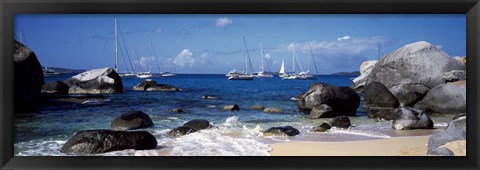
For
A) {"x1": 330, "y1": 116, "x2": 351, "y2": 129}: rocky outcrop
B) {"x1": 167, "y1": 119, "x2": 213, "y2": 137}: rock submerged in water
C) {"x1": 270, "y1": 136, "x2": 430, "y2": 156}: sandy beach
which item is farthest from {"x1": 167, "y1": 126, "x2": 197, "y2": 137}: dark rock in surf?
{"x1": 330, "y1": 116, "x2": 351, "y2": 129}: rocky outcrop

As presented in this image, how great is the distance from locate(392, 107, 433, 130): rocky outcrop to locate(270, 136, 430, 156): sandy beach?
45 cm

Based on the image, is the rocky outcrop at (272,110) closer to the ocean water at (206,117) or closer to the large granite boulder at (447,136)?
the ocean water at (206,117)

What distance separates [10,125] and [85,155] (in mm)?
616

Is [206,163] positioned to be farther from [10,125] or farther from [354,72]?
[354,72]

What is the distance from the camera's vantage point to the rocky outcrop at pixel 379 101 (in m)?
5.05

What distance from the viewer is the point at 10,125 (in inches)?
146

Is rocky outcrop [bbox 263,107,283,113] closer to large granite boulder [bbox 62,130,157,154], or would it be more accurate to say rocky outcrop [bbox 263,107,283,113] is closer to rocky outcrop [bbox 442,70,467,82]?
large granite boulder [bbox 62,130,157,154]

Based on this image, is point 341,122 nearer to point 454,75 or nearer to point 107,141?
point 454,75

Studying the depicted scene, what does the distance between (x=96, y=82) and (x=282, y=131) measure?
6.21 feet

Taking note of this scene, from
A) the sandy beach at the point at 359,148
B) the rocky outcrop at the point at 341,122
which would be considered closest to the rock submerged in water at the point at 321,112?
the rocky outcrop at the point at 341,122

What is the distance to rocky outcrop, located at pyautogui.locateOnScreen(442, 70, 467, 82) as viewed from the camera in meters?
4.46

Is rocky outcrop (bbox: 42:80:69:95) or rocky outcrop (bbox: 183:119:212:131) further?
rocky outcrop (bbox: 183:119:212:131)

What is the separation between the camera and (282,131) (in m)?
4.53

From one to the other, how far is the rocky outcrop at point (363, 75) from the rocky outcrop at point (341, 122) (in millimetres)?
361
